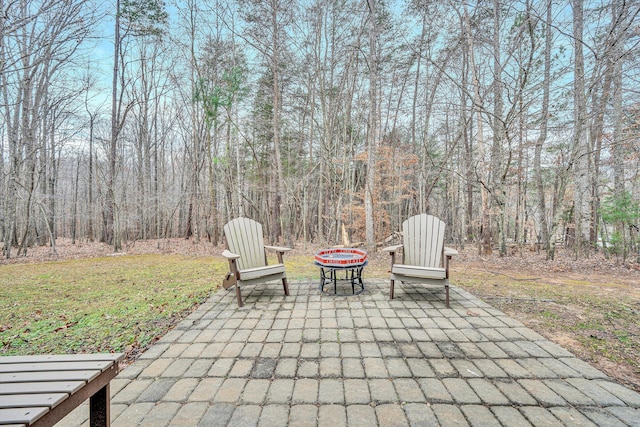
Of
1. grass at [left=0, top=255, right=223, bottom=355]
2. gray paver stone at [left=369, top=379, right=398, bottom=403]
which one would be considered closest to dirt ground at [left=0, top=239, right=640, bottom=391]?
gray paver stone at [left=369, top=379, right=398, bottom=403]

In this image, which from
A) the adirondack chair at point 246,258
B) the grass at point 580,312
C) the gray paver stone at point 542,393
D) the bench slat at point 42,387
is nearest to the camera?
the bench slat at point 42,387

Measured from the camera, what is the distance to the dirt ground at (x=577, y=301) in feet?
6.62

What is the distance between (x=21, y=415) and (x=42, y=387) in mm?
165

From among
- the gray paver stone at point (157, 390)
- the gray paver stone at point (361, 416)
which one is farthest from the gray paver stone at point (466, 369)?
the gray paver stone at point (157, 390)

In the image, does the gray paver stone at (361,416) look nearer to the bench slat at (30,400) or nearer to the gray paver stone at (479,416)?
the gray paver stone at (479,416)

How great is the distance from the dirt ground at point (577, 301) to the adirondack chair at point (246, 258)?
8.51 ft

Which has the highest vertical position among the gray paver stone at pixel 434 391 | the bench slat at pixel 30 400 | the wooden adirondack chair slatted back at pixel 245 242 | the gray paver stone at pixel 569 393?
the wooden adirondack chair slatted back at pixel 245 242

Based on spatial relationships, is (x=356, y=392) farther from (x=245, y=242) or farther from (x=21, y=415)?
(x=245, y=242)

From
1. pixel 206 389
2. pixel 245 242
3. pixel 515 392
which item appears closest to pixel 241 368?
pixel 206 389

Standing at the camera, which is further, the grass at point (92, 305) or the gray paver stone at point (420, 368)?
the grass at point (92, 305)

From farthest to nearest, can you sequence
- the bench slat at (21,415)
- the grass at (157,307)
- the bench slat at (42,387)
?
the grass at (157,307), the bench slat at (42,387), the bench slat at (21,415)

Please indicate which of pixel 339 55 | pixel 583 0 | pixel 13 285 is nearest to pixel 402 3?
pixel 339 55

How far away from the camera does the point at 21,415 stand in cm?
76

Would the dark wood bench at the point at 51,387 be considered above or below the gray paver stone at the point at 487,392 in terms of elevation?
above
